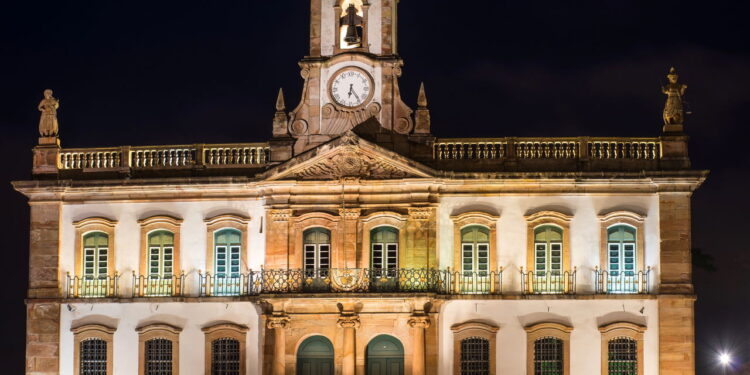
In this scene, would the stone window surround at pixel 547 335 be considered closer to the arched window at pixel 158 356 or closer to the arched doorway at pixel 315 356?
the arched doorway at pixel 315 356

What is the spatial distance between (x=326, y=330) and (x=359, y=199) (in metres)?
3.90

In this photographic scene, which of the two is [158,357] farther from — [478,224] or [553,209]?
[553,209]

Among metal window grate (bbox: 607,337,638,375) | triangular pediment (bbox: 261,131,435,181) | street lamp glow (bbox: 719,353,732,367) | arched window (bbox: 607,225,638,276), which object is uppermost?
triangular pediment (bbox: 261,131,435,181)

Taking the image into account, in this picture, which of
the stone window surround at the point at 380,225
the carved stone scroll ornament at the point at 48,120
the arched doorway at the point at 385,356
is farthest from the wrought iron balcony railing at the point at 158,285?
the arched doorway at the point at 385,356

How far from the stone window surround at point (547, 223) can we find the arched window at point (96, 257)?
1256 cm

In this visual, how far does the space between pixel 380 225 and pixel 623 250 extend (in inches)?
277

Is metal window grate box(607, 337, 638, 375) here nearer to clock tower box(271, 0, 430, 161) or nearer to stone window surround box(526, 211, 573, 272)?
stone window surround box(526, 211, 573, 272)

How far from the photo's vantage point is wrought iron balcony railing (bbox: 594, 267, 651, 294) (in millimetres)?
41469

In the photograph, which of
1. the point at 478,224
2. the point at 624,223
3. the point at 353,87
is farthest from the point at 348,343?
the point at 624,223

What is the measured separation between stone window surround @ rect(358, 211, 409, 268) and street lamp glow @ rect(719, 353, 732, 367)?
14.9 meters

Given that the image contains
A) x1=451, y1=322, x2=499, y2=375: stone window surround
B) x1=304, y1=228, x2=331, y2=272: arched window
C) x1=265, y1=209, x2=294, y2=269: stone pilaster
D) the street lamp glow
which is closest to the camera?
x1=451, y1=322, x2=499, y2=375: stone window surround

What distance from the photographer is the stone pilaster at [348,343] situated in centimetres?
4125

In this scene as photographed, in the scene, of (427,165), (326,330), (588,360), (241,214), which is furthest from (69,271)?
(588,360)

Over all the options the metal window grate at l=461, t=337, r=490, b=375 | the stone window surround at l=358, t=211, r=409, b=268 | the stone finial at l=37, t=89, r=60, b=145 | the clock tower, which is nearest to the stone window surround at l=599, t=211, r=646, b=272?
the metal window grate at l=461, t=337, r=490, b=375
